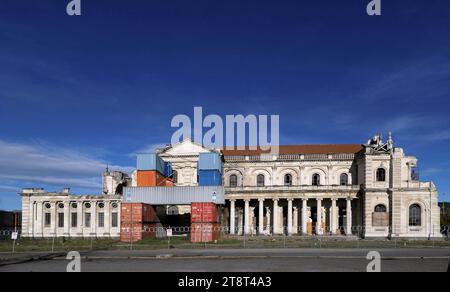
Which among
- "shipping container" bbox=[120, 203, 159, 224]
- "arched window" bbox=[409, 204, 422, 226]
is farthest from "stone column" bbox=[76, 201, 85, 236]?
"arched window" bbox=[409, 204, 422, 226]

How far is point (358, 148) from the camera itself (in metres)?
68.4

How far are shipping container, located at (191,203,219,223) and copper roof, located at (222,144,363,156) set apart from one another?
2340 cm

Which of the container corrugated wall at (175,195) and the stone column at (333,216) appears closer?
the container corrugated wall at (175,195)

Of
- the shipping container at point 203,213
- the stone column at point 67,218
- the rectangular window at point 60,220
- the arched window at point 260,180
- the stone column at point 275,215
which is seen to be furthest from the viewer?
the arched window at point 260,180

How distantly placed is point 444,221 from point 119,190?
197 feet

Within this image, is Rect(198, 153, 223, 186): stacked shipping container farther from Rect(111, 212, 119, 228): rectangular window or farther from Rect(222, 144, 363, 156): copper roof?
Rect(222, 144, 363, 156): copper roof

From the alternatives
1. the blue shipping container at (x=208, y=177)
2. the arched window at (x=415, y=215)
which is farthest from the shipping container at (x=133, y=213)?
the arched window at (x=415, y=215)

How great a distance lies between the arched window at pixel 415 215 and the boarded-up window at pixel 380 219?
2.65m

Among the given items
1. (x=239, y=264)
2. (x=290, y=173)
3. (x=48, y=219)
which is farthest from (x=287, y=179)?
(x=239, y=264)

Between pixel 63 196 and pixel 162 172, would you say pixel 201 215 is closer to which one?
pixel 162 172

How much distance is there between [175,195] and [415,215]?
2901 centimetres

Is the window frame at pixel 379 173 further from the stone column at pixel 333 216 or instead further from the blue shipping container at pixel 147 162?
the blue shipping container at pixel 147 162

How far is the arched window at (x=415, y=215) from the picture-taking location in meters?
57.3

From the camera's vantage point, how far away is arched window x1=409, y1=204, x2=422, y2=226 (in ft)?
188
